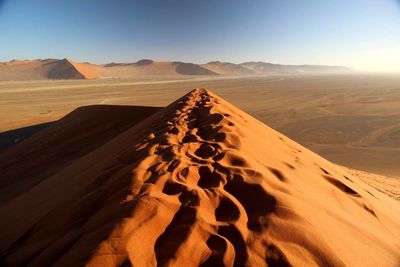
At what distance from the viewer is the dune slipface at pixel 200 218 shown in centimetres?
200

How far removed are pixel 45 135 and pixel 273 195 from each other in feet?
31.3

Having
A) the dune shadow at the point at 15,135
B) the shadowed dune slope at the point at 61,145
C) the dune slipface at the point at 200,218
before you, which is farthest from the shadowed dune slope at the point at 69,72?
the dune slipface at the point at 200,218

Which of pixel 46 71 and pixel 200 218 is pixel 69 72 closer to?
pixel 46 71

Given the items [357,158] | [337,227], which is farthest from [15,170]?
[357,158]

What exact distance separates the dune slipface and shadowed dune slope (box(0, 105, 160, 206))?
123 inches

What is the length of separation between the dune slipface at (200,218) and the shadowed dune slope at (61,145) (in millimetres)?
3124

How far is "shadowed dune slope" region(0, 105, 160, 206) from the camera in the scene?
6.83 m

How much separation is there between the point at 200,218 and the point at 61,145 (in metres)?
7.67

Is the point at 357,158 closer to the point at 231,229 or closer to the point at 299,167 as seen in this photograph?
the point at 299,167

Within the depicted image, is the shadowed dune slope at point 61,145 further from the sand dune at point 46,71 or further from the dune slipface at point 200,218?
the sand dune at point 46,71

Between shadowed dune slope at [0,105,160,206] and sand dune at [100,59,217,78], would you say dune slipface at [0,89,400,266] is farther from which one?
sand dune at [100,59,217,78]

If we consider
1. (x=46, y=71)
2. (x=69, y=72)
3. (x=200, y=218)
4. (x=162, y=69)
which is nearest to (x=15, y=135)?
(x=200, y=218)

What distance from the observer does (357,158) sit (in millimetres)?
11203

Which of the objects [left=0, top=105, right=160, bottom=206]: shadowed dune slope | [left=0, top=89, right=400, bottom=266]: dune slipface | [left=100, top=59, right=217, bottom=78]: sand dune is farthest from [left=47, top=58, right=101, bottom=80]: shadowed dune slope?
[left=0, top=89, right=400, bottom=266]: dune slipface
